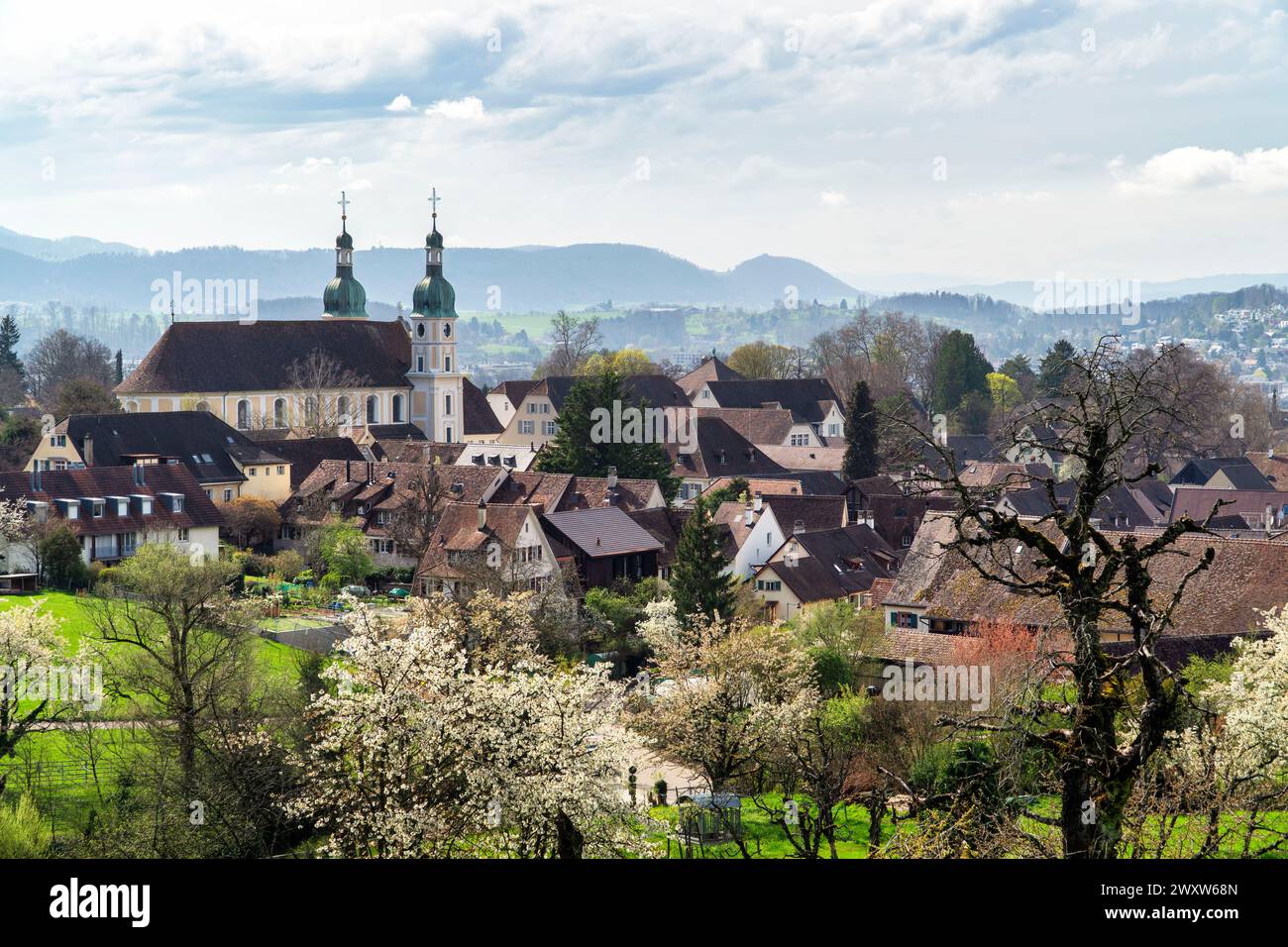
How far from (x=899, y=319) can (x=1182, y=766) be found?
455 ft

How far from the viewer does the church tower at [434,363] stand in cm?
9738

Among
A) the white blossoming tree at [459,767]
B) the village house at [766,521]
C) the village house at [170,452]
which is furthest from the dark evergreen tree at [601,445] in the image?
the white blossoming tree at [459,767]

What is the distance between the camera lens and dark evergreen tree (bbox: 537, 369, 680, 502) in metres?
58.8

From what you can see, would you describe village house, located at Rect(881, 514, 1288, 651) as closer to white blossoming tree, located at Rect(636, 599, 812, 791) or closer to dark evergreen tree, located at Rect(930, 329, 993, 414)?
white blossoming tree, located at Rect(636, 599, 812, 791)

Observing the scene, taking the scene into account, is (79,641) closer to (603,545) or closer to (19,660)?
(19,660)

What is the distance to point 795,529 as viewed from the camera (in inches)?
2154

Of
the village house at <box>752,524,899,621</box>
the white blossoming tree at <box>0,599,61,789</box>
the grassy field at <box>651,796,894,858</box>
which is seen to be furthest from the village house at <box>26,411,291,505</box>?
the grassy field at <box>651,796,894,858</box>

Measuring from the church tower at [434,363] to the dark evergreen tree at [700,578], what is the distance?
56.6 m

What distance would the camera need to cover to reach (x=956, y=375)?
378 feet

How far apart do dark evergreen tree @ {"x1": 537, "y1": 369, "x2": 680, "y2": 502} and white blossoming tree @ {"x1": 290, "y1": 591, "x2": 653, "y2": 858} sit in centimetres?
3727

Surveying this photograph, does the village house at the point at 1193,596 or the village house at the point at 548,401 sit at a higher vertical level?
the village house at the point at 548,401

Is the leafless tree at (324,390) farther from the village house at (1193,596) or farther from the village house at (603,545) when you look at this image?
the village house at (1193,596)
